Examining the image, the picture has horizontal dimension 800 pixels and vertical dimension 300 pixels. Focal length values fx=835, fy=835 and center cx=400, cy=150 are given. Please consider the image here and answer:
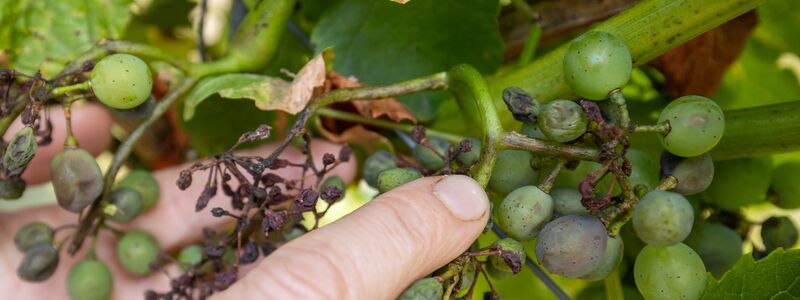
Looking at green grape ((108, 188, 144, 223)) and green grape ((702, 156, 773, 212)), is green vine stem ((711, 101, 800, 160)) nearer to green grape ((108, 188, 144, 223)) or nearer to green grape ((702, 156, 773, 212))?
green grape ((702, 156, 773, 212))

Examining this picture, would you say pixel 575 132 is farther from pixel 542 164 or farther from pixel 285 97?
pixel 285 97

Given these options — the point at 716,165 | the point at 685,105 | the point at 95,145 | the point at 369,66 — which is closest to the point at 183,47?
the point at 95,145

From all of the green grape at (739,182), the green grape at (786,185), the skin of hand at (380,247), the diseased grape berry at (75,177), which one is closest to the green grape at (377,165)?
the skin of hand at (380,247)

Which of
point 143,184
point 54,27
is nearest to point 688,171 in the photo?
point 143,184

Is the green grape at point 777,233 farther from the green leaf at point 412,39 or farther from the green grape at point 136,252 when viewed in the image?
the green grape at point 136,252

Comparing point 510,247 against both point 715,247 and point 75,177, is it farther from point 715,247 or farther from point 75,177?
point 75,177
